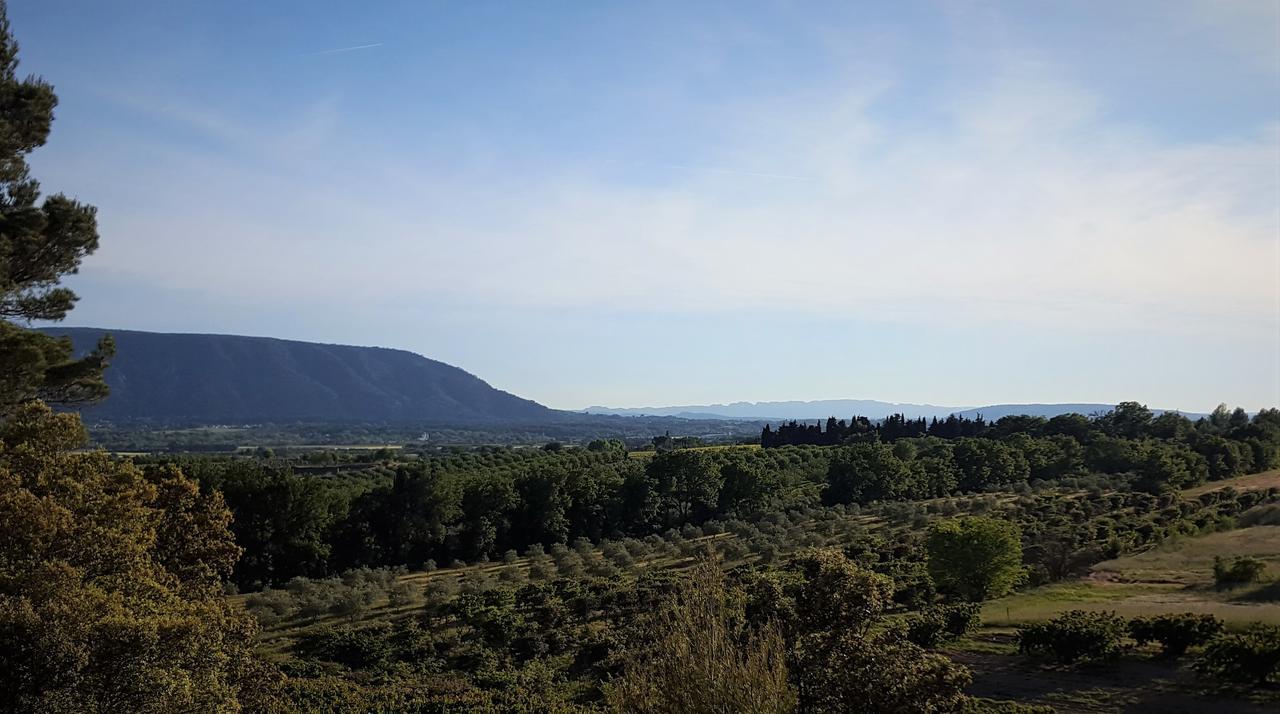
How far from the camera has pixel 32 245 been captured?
72.3 feet

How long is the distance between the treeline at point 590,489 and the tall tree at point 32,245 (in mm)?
34752

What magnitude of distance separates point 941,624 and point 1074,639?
15.4 ft

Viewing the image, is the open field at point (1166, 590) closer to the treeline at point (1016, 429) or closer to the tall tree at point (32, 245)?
the tall tree at point (32, 245)

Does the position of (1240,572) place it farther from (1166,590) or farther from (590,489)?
(590,489)

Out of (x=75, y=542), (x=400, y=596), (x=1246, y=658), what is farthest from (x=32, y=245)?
(x=1246, y=658)

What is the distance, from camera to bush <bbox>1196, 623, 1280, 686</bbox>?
22.6 metres

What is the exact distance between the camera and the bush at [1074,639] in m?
26.5

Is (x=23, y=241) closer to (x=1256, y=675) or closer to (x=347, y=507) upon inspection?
(x=1256, y=675)

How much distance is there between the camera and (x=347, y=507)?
6191 cm

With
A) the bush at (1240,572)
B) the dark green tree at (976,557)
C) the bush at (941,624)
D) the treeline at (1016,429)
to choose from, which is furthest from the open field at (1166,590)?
the treeline at (1016,429)

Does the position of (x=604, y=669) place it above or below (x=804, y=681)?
below

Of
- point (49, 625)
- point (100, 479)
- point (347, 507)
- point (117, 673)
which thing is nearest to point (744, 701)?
point (117, 673)

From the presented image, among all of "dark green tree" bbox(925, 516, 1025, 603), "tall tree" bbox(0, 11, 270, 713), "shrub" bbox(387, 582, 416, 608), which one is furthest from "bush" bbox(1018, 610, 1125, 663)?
"shrub" bbox(387, 582, 416, 608)

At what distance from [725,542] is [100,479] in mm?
45920
